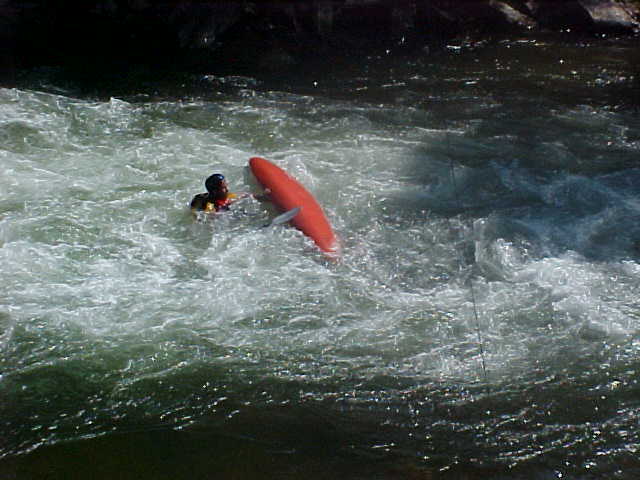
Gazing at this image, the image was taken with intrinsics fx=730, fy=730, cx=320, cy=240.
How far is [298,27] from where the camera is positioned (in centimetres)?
948

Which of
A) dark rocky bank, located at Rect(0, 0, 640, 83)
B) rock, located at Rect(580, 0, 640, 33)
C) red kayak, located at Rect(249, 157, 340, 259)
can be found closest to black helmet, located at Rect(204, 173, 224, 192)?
red kayak, located at Rect(249, 157, 340, 259)

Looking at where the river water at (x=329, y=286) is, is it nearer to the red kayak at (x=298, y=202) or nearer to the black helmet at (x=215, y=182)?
the red kayak at (x=298, y=202)

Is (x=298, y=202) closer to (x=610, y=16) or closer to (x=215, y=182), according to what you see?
(x=215, y=182)

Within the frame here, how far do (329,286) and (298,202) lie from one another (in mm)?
942

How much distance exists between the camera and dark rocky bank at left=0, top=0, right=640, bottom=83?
29.9ft

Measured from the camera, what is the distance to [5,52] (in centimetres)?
898

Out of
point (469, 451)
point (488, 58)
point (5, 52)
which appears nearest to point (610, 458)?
point (469, 451)

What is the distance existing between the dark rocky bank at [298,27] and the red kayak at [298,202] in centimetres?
347

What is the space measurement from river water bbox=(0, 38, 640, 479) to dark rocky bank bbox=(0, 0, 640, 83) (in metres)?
1.43

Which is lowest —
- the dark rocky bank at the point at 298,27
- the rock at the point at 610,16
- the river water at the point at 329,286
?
the river water at the point at 329,286

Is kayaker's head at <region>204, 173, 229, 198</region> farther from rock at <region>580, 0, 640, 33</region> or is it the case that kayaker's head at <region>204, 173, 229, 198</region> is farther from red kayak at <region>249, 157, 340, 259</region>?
rock at <region>580, 0, 640, 33</region>

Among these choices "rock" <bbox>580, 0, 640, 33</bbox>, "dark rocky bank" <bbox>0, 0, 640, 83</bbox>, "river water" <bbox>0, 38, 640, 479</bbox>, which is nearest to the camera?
"river water" <bbox>0, 38, 640, 479</bbox>

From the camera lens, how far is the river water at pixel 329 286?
351cm

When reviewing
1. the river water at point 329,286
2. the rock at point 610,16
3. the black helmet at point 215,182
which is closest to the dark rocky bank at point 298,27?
the rock at point 610,16
